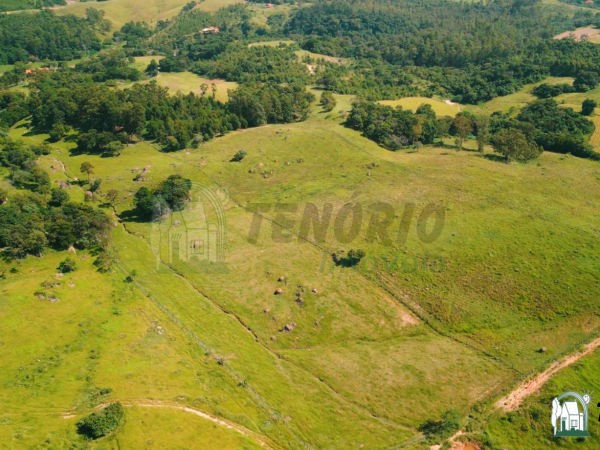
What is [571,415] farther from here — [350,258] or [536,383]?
[350,258]

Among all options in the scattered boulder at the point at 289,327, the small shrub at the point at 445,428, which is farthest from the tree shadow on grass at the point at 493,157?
the small shrub at the point at 445,428

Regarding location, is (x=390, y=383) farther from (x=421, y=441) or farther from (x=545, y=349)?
(x=545, y=349)

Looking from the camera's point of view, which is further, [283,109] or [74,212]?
[283,109]

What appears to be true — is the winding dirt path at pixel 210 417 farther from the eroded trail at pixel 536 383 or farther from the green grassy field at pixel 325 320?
the eroded trail at pixel 536 383

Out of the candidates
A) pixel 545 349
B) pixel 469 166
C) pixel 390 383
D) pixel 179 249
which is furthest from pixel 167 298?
pixel 469 166

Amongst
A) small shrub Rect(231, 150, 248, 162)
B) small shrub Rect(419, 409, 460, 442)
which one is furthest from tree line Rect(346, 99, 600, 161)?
small shrub Rect(419, 409, 460, 442)

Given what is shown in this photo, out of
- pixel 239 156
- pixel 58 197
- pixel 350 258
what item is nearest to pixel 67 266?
Answer: pixel 58 197

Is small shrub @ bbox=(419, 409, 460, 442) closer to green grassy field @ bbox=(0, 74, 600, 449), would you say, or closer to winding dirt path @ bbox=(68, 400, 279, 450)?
green grassy field @ bbox=(0, 74, 600, 449)
